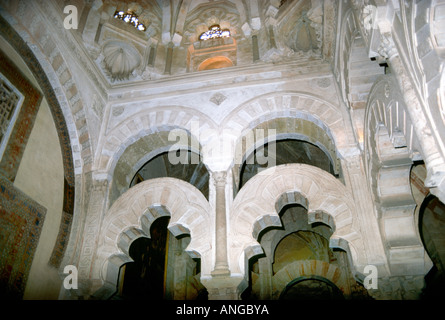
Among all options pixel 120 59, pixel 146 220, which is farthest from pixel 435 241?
pixel 120 59

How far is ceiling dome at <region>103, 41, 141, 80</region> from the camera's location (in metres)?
7.11

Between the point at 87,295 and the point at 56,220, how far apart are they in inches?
51.0

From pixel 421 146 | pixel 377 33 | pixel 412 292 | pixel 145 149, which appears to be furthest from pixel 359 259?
pixel 145 149

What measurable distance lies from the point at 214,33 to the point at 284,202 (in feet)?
14.5

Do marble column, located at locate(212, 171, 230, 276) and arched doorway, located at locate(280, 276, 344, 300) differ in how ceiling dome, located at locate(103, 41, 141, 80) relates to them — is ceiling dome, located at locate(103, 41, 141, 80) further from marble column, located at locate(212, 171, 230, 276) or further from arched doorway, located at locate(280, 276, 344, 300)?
arched doorway, located at locate(280, 276, 344, 300)

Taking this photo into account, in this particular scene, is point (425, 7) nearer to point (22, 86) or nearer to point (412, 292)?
point (412, 292)

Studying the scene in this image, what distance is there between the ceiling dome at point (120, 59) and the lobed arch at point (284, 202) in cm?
376

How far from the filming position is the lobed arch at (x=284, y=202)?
196 inches

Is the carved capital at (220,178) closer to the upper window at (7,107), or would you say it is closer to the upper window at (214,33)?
the upper window at (7,107)

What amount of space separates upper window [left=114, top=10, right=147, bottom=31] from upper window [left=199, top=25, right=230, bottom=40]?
4.39ft

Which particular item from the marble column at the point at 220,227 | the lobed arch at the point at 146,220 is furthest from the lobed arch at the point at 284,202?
the lobed arch at the point at 146,220

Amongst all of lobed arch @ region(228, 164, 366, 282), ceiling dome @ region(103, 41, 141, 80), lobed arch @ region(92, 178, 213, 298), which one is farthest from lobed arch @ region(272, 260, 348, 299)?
ceiling dome @ region(103, 41, 141, 80)

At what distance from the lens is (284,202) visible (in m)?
5.64

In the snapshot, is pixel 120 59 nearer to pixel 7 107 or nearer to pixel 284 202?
pixel 7 107
